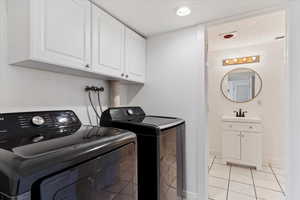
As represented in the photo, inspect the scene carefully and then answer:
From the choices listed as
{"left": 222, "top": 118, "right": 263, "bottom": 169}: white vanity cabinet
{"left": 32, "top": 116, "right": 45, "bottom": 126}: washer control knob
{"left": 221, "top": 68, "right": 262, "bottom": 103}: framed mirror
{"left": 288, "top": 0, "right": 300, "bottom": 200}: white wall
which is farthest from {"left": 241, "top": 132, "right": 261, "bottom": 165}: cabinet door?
{"left": 32, "top": 116, "right": 45, "bottom": 126}: washer control knob

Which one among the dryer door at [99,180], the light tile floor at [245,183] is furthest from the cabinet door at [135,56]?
the light tile floor at [245,183]

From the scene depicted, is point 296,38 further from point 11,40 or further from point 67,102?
point 11,40

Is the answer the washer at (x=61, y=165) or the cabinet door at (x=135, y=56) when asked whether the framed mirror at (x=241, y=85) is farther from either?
the washer at (x=61, y=165)

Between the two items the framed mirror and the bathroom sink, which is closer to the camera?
the bathroom sink

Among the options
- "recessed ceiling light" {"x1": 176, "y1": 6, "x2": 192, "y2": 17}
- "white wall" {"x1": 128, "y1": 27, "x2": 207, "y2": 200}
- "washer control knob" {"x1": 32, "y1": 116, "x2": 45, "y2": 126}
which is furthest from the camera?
"white wall" {"x1": 128, "y1": 27, "x2": 207, "y2": 200}

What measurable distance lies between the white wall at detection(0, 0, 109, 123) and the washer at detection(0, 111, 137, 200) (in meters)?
0.20

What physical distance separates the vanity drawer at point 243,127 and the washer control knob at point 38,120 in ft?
9.73

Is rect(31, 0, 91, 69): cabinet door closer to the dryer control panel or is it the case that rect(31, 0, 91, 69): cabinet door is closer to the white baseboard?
the dryer control panel

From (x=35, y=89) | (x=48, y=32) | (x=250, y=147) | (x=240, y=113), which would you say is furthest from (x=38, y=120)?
(x=240, y=113)

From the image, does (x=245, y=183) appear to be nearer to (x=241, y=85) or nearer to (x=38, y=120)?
(x=241, y=85)

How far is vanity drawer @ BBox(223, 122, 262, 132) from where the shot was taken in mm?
2809

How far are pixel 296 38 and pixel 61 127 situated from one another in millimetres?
2141

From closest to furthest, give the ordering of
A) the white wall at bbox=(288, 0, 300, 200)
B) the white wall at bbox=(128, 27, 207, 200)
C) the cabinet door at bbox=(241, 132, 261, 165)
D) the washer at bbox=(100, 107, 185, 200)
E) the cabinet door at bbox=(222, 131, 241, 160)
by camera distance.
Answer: the washer at bbox=(100, 107, 185, 200), the white wall at bbox=(288, 0, 300, 200), the white wall at bbox=(128, 27, 207, 200), the cabinet door at bbox=(241, 132, 261, 165), the cabinet door at bbox=(222, 131, 241, 160)

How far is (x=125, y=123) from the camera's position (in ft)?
4.76
